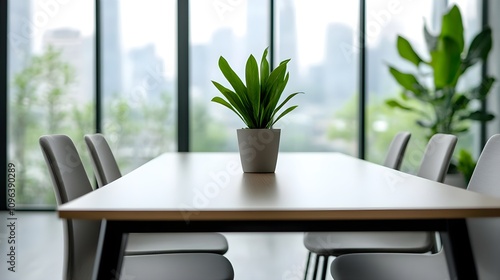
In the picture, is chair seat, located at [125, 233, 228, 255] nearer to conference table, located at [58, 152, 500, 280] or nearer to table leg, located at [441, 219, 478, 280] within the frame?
conference table, located at [58, 152, 500, 280]

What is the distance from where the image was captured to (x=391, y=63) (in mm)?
5230

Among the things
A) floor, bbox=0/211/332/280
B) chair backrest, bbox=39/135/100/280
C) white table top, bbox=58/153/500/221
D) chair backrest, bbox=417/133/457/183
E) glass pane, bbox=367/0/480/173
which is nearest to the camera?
white table top, bbox=58/153/500/221

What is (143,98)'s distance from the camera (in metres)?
5.12

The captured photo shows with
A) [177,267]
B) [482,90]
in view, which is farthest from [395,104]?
[177,267]

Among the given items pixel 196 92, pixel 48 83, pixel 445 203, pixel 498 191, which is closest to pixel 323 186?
pixel 445 203

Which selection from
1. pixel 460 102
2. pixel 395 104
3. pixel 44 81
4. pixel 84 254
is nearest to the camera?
pixel 84 254

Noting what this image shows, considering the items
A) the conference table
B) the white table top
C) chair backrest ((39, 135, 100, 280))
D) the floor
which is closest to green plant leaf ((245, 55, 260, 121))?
the white table top

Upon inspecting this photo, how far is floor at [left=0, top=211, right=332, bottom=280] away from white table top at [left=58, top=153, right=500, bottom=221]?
151 centimetres

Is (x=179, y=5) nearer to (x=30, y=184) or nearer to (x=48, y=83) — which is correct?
(x=48, y=83)

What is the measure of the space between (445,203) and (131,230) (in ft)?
2.23

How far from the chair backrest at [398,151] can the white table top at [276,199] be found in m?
0.80

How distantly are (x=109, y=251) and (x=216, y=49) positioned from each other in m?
4.16

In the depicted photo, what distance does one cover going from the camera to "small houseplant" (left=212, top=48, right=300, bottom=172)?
73.0 inches

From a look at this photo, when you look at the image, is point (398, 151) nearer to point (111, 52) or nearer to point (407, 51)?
point (407, 51)
